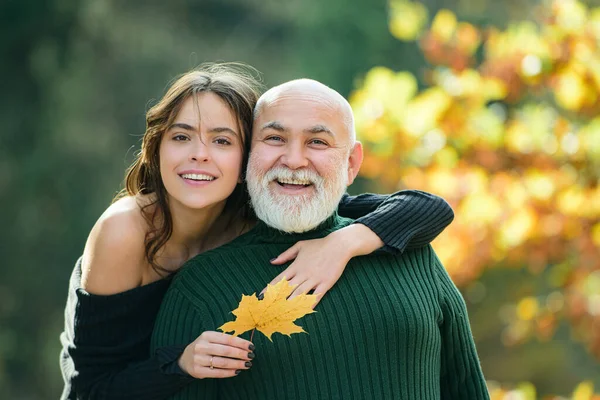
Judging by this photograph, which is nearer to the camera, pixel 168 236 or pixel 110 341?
pixel 110 341

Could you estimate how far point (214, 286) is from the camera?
8.52 feet

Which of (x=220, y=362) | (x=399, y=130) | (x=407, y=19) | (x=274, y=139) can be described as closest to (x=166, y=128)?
(x=274, y=139)

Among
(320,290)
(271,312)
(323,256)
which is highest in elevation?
(323,256)

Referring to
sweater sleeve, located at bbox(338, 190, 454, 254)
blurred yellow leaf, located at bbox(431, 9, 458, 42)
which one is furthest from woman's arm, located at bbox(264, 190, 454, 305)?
blurred yellow leaf, located at bbox(431, 9, 458, 42)

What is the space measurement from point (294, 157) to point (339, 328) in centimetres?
49

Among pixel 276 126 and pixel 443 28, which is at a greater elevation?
pixel 443 28

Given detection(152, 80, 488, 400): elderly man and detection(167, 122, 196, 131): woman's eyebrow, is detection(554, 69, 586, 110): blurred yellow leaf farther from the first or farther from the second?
detection(167, 122, 196, 131): woman's eyebrow

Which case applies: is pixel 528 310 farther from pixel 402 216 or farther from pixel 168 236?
pixel 168 236

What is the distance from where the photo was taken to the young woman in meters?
2.62

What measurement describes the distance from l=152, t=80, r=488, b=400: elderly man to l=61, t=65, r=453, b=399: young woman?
7 centimetres

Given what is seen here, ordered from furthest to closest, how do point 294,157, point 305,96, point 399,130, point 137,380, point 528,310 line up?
point 528,310
point 399,130
point 305,96
point 294,157
point 137,380

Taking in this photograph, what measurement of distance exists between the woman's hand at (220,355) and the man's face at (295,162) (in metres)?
0.47

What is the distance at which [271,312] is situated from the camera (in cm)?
219

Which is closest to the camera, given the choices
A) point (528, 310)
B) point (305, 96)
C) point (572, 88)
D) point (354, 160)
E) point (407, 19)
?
point (305, 96)
